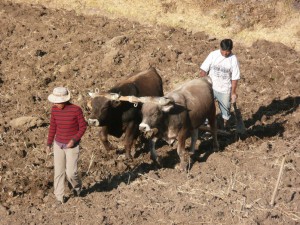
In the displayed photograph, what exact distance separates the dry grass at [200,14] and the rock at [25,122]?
8.82m

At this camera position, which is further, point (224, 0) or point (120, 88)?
point (224, 0)

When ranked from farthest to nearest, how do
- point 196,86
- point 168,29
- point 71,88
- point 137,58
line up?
point 168,29 < point 137,58 < point 71,88 < point 196,86

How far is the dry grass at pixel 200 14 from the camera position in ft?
63.2

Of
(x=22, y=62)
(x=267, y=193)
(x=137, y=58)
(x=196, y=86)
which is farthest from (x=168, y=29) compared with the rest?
(x=267, y=193)

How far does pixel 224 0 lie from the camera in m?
21.7

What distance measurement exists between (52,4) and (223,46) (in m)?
13.2

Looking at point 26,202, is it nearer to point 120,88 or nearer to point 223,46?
point 120,88

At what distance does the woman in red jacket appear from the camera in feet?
26.9

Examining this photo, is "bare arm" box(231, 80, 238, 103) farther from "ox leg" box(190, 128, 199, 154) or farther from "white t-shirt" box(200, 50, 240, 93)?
"ox leg" box(190, 128, 199, 154)

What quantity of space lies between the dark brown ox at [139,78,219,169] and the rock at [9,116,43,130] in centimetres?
336

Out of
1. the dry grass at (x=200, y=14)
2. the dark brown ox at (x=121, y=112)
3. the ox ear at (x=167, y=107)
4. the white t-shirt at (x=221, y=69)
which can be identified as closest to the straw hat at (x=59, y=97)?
the dark brown ox at (x=121, y=112)

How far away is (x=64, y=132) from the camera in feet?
27.5

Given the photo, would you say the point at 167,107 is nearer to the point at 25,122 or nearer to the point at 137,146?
the point at 137,146

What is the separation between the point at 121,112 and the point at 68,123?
2516 mm
